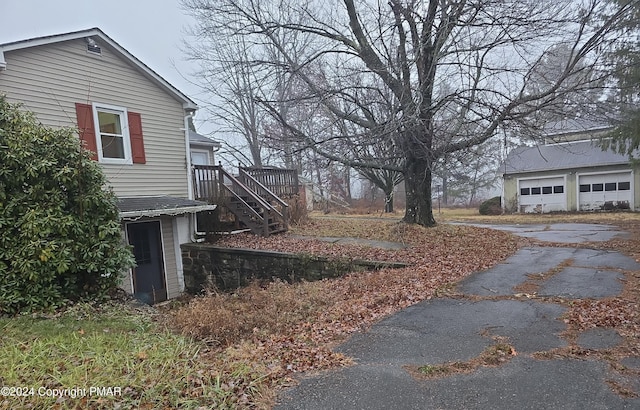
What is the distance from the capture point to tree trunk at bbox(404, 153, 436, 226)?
10.3 meters

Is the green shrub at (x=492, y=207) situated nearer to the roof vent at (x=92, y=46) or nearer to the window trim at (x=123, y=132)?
the window trim at (x=123, y=132)

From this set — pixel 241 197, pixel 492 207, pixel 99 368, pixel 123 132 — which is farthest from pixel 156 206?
pixel 492 207

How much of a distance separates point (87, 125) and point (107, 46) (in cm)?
226

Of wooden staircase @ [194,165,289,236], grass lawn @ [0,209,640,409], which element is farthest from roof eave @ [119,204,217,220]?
grass lawn @ [0,209,640,409]

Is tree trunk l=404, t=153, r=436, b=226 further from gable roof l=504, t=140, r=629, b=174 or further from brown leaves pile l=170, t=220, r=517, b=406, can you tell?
gable roof l=504, t=140, r=629, b=174

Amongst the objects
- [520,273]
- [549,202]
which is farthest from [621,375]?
[549,202]

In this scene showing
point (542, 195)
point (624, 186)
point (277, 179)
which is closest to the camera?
point (277, 179)

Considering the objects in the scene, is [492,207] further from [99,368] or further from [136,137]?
[99,368]

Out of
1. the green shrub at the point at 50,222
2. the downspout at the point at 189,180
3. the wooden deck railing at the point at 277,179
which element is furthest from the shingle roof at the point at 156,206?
the wooden deck railing at the point at 277,179

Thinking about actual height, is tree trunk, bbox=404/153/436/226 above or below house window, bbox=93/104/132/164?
below

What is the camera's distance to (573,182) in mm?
19094

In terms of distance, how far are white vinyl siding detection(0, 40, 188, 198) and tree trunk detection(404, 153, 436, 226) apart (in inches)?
271

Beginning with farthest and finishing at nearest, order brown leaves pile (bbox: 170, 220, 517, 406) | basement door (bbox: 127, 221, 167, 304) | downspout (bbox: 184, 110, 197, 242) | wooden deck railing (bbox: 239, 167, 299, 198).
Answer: wooden deck railing (bbox: 239, 167, 299, 198), downspout (bbox: 184, 110, 197, 242), basement door (bbox: 127, 221, 167, 304), brown leaves pile (bbox: 170, 220, 517, 406)

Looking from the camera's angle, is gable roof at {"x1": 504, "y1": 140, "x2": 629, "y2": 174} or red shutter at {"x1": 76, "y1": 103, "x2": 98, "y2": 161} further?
gable roof at {"x1": 504, "y1": 140, "x2": 629, "y2": 174}
